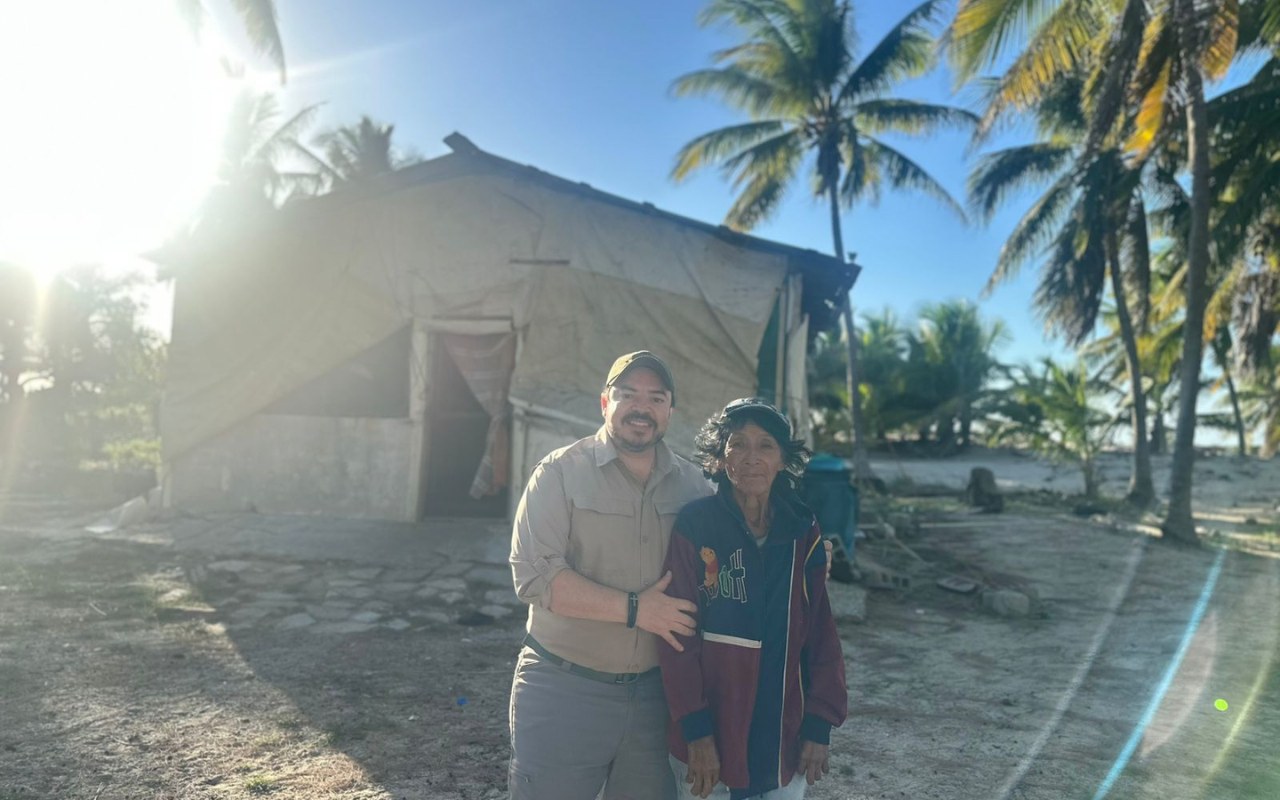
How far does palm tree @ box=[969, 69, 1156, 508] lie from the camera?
15031mm

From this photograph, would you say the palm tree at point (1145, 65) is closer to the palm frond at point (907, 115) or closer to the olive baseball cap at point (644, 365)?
the palm frond at point (907, 115)

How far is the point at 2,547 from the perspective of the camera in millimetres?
7648

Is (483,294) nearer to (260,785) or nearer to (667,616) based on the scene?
(260,785)

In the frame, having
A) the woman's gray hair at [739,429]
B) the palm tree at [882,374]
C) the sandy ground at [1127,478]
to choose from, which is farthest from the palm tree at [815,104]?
the woman's gray hair at [739,429]

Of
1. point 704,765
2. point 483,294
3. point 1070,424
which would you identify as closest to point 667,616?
point 704,765

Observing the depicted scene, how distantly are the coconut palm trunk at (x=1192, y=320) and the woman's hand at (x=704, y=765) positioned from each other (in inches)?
432

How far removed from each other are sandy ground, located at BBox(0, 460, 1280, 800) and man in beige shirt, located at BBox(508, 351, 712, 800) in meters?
1.35

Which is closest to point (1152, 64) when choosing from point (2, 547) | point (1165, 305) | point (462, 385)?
point (1165, 305)

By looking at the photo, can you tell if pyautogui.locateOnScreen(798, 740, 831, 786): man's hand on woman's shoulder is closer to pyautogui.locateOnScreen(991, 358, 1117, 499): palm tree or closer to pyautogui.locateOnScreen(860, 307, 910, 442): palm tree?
pyautogui.locateOnScreen(991, 358, 1117, 499): palm tree

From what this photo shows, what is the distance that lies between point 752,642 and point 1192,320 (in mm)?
11645

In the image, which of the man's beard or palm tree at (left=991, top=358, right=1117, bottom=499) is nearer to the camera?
the man's beard

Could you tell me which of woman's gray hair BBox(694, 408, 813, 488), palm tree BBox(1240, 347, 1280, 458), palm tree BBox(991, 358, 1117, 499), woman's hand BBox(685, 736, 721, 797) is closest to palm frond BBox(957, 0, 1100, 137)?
palm tree BBox(991, 358, 1117, 499)

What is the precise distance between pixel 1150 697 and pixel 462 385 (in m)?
7.29

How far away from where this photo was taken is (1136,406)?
15.1 m
